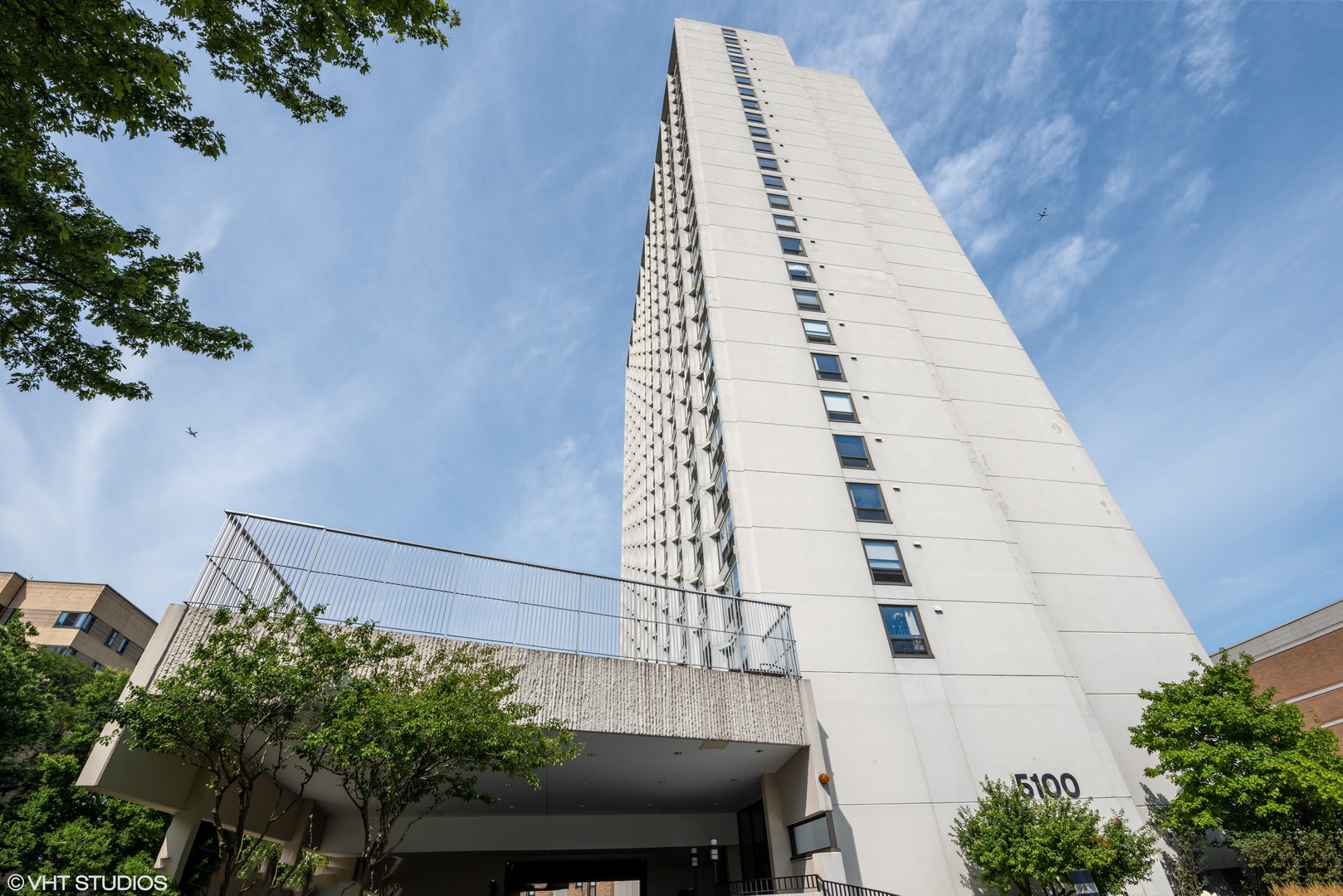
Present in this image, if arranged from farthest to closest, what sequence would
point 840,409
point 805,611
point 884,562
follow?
point 840,409 < point 884,562 < point 805,611

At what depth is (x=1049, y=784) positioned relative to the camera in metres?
Answer: 18.2

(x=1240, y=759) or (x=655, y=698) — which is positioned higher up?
(x=655, y=698)

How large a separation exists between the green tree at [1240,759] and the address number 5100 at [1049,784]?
221cm

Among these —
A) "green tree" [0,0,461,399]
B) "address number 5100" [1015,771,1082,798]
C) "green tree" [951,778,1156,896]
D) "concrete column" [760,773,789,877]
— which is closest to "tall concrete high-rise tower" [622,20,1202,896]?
"address number 5100" [1015,771,1082,798]

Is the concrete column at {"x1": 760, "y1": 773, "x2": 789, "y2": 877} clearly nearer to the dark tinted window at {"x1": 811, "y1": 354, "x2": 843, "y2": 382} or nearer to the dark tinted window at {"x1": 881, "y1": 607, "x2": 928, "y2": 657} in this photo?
the dark tinted window at {"x1": 881, "y1": 607, "x2": 928, "y2": 657}

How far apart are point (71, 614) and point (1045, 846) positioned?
72.2 m

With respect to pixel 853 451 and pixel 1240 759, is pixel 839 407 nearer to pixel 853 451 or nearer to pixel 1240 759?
pixel 853 451

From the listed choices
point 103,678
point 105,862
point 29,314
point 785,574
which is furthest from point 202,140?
point 105,862

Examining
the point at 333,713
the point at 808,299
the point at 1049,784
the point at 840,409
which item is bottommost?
the point at 1049,784

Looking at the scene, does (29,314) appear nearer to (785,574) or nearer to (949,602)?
(785,574)

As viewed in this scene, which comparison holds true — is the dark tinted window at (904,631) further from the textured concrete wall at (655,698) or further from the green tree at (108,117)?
the green tree at (108,117)

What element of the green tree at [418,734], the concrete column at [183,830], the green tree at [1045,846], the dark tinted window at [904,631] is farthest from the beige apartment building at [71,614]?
the green tree at [1045,846]

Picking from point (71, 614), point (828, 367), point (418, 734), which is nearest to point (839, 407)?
point (828, 367)

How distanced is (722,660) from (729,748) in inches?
83.7
